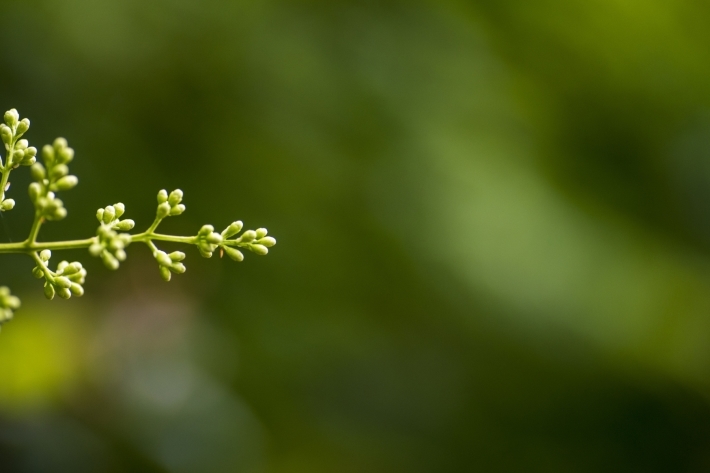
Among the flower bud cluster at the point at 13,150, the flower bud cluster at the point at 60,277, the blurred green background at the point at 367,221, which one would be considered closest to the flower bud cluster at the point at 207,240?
the flower bud cluster at the point at 60,277

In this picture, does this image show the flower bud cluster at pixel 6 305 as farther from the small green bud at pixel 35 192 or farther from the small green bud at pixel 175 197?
the small green bud at pixel 175 197

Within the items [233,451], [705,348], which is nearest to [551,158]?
[705,348]

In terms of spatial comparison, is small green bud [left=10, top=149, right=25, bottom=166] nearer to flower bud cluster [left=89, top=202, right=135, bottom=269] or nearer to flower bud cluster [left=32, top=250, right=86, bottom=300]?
flower bud cluster [left=32, top=250, right=86, bottom=300]

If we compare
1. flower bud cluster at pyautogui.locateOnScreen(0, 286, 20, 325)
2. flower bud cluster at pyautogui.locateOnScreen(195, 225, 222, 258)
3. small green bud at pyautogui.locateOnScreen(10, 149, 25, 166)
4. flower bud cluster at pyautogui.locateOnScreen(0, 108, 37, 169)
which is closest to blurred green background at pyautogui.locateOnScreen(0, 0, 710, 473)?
flower bud cluster at pyautogui.locateOnScreen(0, 108, 37, 169)

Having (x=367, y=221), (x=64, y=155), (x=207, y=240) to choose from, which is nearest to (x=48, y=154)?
(x=64, y=155)

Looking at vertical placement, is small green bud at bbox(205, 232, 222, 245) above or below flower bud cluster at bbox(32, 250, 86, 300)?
above

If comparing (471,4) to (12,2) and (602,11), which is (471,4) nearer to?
(602,11)

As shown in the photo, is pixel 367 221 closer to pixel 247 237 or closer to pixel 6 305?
pixel 247 237
